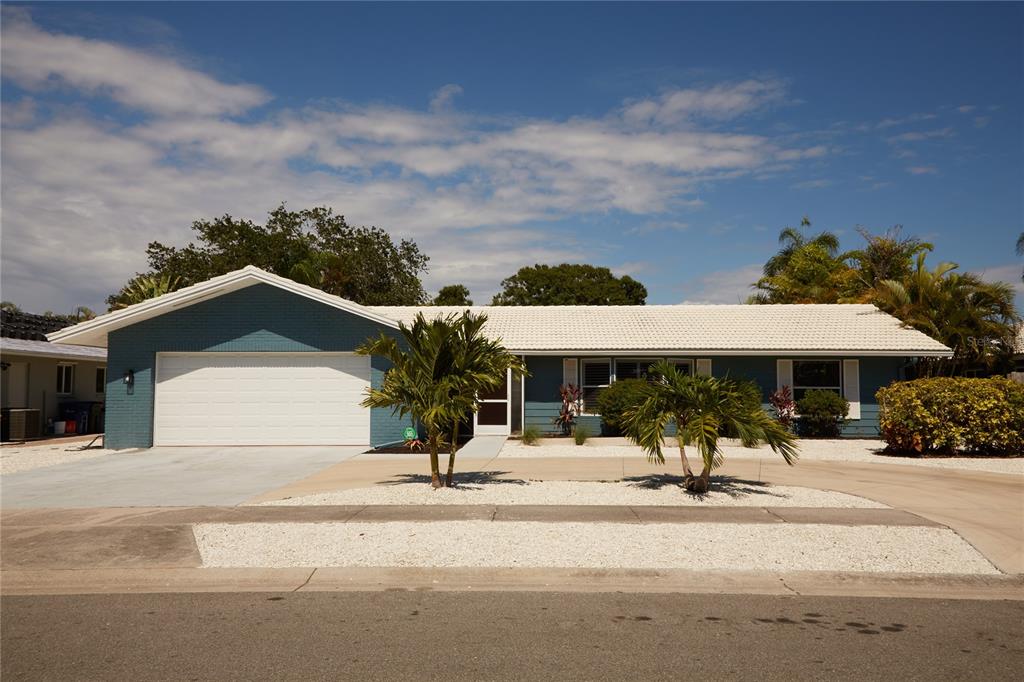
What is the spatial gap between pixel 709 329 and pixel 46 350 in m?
20.2

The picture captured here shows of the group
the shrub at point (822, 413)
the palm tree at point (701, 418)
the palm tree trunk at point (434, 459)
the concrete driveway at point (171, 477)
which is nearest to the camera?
the palm tree at point (701, 418)

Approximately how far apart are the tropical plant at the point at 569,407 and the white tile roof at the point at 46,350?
1528 cm

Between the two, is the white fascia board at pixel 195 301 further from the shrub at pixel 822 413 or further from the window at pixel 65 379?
the shrub at pixel 822 413

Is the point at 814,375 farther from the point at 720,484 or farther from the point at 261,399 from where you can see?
the point at 261,399

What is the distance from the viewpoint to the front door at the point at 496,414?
23016mm

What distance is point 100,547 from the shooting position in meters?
8.98

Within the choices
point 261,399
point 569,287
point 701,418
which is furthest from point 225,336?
point 569,287

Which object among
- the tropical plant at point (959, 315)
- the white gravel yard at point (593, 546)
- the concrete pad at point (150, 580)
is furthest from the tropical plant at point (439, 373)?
the tropical plant at point (959, 315)

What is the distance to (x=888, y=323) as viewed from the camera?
978 inches

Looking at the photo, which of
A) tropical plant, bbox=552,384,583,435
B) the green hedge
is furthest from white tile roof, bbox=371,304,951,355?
the green hedge

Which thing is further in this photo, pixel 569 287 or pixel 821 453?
pixel 569 287

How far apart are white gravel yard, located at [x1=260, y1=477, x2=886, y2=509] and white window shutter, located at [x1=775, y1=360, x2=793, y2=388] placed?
10.7 metres

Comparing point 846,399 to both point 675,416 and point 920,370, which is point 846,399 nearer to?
point 920,370

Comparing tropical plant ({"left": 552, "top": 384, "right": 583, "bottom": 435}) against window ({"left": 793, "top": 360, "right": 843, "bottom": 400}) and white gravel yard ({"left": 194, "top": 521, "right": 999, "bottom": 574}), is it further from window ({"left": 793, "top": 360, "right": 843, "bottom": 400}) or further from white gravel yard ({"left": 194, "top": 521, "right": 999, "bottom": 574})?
white gravel yard ({"left": 194, "top": 521, "right": 999, "bottom": 574})
